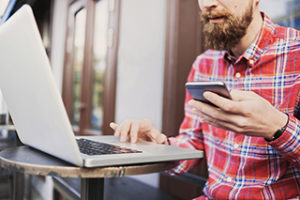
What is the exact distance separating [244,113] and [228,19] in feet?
1.55

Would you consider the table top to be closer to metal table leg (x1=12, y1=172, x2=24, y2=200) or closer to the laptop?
the laptop

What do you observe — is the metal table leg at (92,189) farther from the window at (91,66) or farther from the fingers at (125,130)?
the window at (91,66)

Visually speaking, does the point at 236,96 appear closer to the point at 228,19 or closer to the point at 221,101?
the point at 221,101

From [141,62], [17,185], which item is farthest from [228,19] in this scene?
[17,185]

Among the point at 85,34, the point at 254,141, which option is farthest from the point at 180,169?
the point at 85,34

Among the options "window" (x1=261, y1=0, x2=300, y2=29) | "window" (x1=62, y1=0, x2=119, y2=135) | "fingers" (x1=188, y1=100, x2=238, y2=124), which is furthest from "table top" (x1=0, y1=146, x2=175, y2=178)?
"window" (x1=62, y1=0, x2=119, y2=135)

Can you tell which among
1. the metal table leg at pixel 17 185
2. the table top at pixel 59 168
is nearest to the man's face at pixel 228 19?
the table top at pixel 59 168

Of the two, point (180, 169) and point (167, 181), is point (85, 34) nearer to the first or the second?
point (167, 181)

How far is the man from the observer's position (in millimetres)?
780

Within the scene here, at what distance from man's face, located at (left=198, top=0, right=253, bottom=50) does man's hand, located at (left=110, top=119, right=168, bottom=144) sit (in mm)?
394

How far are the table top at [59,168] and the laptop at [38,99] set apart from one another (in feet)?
0.04

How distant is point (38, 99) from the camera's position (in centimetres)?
50

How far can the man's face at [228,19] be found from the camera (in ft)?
2.96

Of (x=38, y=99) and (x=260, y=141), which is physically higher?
(x=38, y=99)
